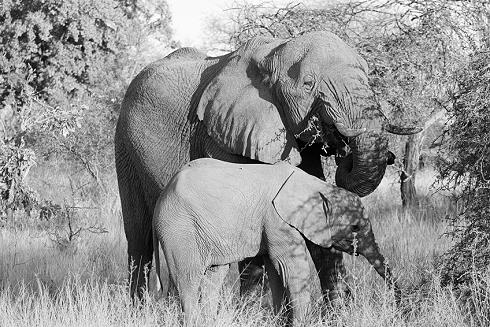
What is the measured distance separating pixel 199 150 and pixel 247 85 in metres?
0.61

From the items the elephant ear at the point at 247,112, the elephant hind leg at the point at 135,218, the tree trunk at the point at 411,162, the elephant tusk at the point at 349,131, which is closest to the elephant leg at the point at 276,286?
the elephant ear at the point at 247,112

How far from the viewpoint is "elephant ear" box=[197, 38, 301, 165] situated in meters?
6.00

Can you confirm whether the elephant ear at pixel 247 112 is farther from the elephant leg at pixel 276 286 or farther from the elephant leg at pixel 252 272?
the elephant leg at pixel 252 272

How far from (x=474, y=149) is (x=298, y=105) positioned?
1084 millimetres

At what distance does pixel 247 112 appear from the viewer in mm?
6094

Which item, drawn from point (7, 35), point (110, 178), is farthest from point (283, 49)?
point (110, 178)

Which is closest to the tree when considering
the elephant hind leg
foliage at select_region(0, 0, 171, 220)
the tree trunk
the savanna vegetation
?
the savanna vegetation

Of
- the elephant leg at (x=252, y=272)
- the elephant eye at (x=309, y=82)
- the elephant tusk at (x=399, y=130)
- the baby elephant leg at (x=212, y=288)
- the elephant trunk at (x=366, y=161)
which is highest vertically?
the elephant eye at (x=309, y=82)

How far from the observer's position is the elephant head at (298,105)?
5.75m

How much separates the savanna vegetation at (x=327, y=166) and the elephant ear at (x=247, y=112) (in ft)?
3.03

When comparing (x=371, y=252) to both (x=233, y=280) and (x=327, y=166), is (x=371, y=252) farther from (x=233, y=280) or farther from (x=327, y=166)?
(x=327, y=166)

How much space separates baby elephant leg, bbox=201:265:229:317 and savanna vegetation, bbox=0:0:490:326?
0.06m

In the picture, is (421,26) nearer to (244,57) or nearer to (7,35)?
(244,57)

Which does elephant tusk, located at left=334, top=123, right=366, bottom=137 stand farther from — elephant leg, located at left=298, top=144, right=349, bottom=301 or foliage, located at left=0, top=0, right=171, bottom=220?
foliage, located at left=0, top=0, right=171, bottom=220
